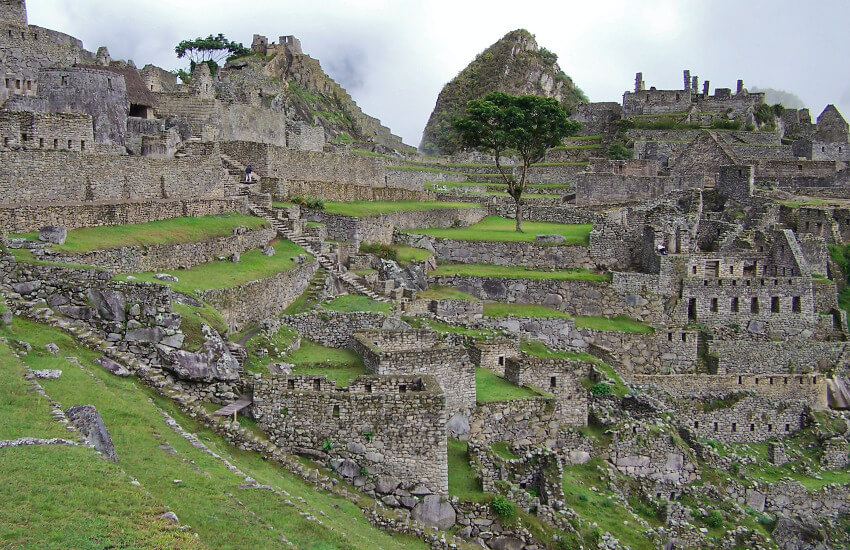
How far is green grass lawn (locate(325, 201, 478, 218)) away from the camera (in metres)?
31.1

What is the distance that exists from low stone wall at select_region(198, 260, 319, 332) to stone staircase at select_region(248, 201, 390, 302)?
159 centimetres

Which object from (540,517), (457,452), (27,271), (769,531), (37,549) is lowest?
(769,531)

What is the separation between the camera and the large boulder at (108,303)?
49.0ft

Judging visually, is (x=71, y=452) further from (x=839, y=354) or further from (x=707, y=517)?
(x=839, y=354)

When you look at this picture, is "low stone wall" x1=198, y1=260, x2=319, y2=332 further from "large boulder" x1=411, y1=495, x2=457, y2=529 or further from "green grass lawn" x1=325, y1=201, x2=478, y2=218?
"green grass lawn" x1=325, y1=201, x2=478, y2=218

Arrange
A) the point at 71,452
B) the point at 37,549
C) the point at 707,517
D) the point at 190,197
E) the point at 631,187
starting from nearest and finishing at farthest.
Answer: the point at 37,549 < the point at 71,452 < the point at 707,517 < the point at 190,197 < the point at 631,187

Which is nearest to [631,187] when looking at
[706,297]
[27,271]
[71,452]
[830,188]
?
[830,188]

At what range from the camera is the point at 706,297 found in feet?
98.4

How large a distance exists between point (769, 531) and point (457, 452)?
35.4 ft

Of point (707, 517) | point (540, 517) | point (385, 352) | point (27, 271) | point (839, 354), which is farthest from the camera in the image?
point (839, 354)

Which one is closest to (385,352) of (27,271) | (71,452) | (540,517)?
(540,517)

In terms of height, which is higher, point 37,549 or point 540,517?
point 37,549

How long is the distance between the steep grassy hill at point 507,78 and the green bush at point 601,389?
228 ft

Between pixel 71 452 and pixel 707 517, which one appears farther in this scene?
pixel 707 517
